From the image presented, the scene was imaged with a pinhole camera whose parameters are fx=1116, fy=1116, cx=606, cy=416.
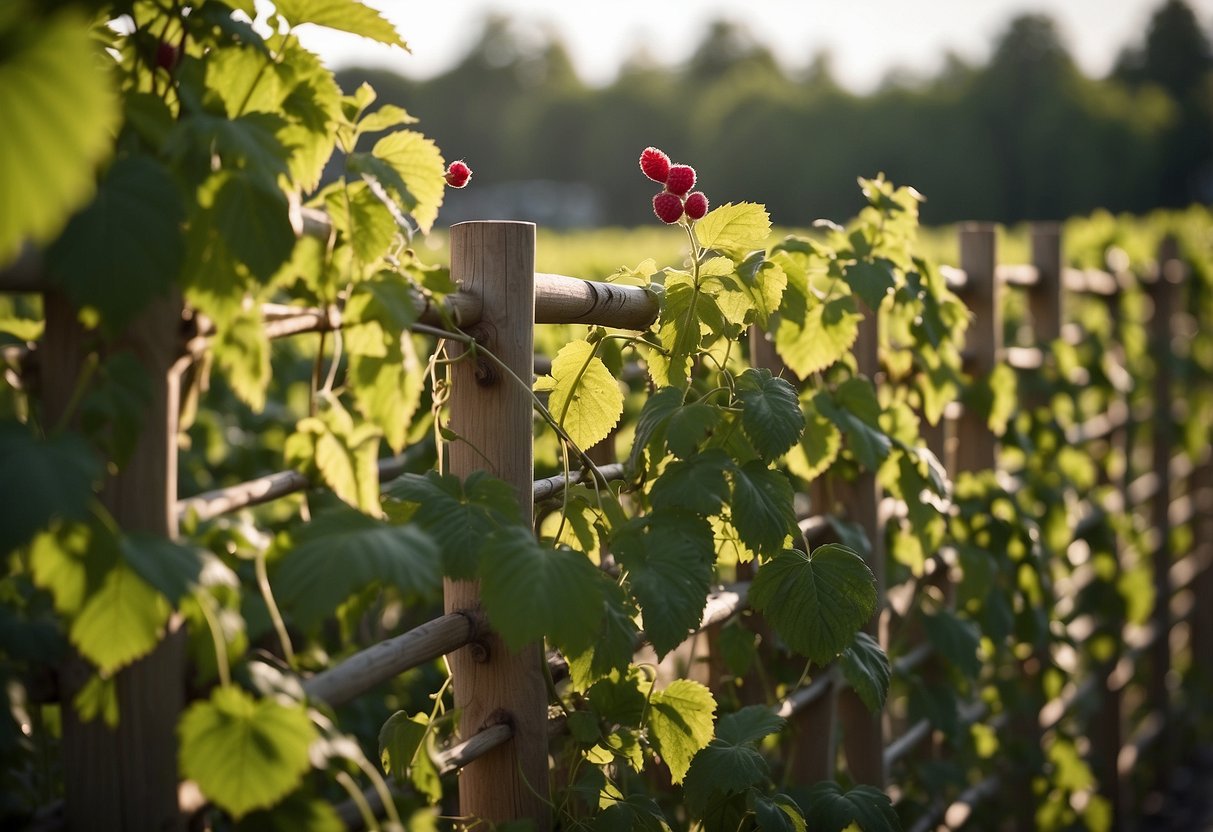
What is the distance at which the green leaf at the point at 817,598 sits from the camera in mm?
1443

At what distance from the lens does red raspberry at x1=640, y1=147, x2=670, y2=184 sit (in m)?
1.51

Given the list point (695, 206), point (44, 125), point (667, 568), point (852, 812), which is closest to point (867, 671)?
point (852, 812)

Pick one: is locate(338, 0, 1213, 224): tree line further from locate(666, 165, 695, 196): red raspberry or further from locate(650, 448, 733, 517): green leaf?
locate(650, 448, 733, 517): green leaf

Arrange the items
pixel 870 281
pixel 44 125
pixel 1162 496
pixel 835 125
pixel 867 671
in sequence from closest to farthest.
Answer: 1. pixel 44 125
2. pixel 867 671
3. pixel 870 281
4. pixel 1162 496
5. pixel 835 125

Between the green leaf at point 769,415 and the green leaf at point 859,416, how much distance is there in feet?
1.40

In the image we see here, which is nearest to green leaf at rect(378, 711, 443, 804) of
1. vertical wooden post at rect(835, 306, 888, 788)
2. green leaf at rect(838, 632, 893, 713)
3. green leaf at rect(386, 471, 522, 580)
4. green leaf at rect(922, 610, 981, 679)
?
green leaf at rect(386, 471, 522, 580)

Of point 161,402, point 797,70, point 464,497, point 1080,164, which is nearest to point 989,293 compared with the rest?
point 464,497

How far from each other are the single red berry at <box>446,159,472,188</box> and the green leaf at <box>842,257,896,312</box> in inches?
31.3

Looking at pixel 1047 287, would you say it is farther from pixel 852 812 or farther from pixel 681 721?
pixel 681 721

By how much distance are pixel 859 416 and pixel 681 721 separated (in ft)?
2.31

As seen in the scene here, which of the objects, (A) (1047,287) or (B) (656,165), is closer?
(B) (656,165)

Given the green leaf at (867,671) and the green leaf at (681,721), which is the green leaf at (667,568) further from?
the green leaf at (867,671)

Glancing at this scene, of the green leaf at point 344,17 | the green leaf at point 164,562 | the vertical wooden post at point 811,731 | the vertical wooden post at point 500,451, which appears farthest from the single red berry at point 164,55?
the vertical wooden post at point 811,731

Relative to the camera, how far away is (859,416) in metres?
1.97
